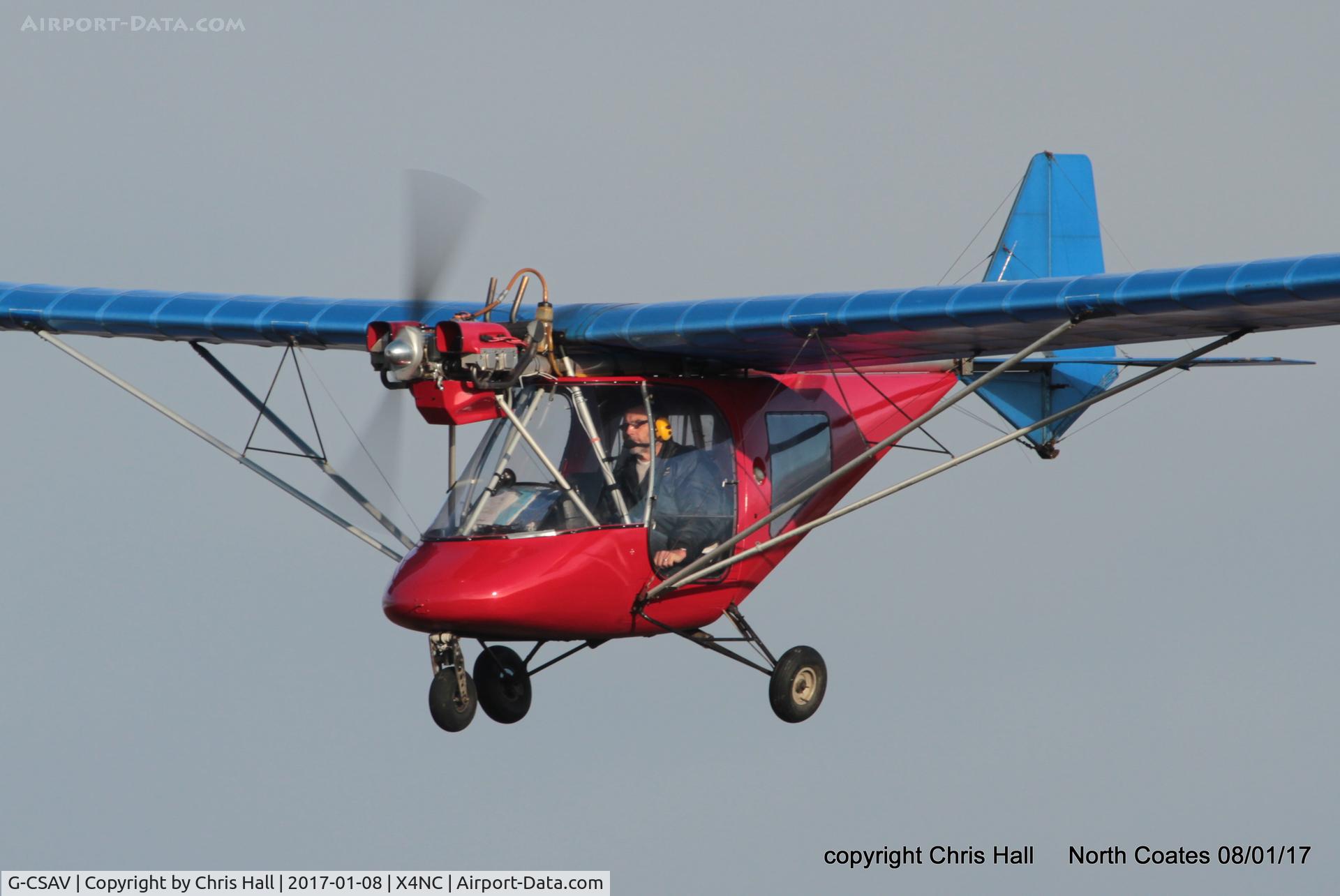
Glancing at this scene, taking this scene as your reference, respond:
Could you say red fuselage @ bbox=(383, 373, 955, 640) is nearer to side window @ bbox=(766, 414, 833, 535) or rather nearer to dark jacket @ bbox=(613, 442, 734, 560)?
side window @ bbox=(766, 414, 833, 535)

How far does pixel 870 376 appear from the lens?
22.3m

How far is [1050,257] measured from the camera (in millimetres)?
24625

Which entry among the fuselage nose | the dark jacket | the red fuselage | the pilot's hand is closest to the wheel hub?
the red fuselage

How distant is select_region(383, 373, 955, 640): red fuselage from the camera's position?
18250 millimetres

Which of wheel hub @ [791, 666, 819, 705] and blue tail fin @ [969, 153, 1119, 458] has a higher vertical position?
blue tail fin @ [969, 153, 1119, 458]

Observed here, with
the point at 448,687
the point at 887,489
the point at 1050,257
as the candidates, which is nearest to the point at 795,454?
the point at 887,489

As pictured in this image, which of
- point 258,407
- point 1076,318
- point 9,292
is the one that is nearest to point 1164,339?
point 1076,318

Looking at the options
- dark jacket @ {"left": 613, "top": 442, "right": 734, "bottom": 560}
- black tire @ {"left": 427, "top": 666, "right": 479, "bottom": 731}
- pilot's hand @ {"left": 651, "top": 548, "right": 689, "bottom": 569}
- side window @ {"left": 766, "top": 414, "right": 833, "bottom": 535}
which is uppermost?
side window @ {"left": 766, "top": 414, "right": 833, "bottom": 535}

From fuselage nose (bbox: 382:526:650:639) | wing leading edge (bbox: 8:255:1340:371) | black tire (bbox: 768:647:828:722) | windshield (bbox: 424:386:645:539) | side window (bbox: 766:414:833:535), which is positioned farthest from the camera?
side window (bbox: 766:414:833:535)

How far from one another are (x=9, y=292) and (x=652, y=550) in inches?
316

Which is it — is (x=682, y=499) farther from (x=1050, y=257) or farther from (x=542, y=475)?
(x=1050, y=257)

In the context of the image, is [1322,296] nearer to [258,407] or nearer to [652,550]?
[652,550]

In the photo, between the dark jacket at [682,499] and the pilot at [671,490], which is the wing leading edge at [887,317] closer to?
the pilot at [671,490]

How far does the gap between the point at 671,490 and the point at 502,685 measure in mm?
2470
